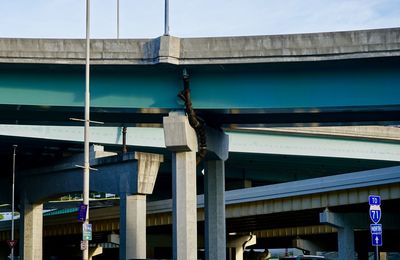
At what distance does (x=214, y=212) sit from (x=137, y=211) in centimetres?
843

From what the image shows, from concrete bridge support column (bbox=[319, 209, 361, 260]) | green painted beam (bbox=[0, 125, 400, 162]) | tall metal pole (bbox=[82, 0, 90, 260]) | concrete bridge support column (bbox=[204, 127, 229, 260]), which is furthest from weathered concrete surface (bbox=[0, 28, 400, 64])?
concrete bridge support column (bbox=[319, 209, 361, 260])

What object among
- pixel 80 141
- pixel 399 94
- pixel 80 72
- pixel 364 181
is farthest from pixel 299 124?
pixel 80 141

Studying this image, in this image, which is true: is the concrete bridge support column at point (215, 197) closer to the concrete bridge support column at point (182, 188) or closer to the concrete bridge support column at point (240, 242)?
the concrete bridge support column at point (182, 188)

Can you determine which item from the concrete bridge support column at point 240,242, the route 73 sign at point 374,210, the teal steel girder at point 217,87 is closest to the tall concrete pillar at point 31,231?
the concrete bridge support column at point 240,242

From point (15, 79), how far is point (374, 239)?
15363mm

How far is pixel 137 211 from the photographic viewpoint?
41.4 m

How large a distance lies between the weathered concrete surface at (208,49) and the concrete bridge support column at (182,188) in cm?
239

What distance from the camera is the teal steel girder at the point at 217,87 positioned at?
28.4m

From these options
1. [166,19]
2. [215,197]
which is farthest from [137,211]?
[166,19]

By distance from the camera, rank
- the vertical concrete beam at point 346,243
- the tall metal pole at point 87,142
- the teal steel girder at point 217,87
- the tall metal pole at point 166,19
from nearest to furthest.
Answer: the tall metal pole at point 87,142
the teal steel girder at point 217,87
the tall metal pole at point 166,19
the vertical concrete beam at point 346,243

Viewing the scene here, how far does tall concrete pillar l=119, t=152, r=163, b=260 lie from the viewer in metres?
40.7

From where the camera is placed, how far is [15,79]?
3036 centimetres

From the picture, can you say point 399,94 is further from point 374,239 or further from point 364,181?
point 364,181

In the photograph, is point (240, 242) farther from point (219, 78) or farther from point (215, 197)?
point (219, 78)
